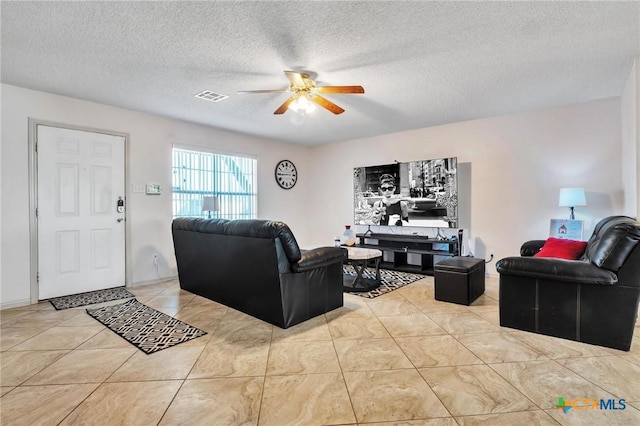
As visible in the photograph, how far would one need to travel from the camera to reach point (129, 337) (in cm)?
266

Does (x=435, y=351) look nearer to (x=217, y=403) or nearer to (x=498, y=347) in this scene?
(x=498, y=347)

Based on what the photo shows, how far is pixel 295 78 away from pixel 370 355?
2.40m

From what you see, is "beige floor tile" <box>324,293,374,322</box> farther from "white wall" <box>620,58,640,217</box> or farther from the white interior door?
the white interior door

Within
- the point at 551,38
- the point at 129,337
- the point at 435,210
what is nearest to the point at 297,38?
the point at 551,38

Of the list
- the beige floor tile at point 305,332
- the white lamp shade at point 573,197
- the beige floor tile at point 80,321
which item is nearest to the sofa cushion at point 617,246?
the white lamp shade at point 573,197

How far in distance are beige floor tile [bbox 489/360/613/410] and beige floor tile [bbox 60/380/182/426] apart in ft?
6.81

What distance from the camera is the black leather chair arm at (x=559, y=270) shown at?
2400mm

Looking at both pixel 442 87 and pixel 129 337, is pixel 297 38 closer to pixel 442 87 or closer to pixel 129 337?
pixel 442 87

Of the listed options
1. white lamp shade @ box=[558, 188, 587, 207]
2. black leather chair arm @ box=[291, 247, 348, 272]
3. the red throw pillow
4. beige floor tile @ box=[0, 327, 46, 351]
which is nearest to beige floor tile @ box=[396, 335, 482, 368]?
black leather chair arm @ box=[291, 247, 348, 272]

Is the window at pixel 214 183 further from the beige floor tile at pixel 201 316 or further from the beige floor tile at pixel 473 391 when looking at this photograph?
the beige floor tile at pixel 473 391

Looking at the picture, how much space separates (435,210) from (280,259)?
10.6ft

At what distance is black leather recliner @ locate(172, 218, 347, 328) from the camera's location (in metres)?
2.71

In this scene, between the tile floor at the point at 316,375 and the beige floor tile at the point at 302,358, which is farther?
the beige floor tile at the point at 302,358

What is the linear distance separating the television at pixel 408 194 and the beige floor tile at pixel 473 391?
312 cm
